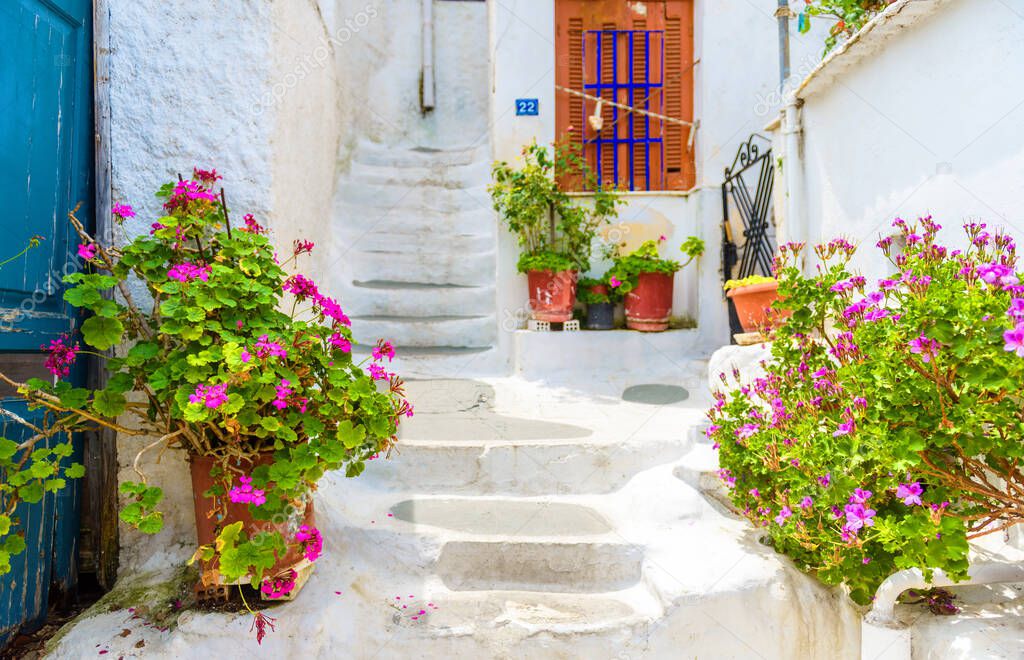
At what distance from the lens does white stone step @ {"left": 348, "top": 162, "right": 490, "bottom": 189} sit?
7.17 m

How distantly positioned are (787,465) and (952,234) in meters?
1.39

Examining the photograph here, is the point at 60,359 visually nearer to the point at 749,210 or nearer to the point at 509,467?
the point at 509,467

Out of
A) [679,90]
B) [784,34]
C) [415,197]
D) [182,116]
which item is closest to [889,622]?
[182,116]

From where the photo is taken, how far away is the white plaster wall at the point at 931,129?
2.74 meters

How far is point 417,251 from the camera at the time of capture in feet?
21.6

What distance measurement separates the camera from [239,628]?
2342mm

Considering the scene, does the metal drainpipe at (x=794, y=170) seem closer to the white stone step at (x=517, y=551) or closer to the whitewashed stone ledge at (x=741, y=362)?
the whitewashed stone ledge at (x=741, y=362)

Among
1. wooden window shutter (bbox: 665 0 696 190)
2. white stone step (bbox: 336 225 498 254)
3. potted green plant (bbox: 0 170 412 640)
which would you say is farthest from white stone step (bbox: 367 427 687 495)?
wooden window shutter (bbox: 665 0 696 190)

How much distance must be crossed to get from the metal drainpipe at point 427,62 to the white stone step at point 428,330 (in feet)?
11.5

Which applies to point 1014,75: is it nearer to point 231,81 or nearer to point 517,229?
point 231,81

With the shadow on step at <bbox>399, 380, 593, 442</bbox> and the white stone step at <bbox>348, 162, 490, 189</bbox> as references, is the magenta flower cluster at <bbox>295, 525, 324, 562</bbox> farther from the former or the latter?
the white stone step at <bbox>348, 162, 490, 189</bbox>

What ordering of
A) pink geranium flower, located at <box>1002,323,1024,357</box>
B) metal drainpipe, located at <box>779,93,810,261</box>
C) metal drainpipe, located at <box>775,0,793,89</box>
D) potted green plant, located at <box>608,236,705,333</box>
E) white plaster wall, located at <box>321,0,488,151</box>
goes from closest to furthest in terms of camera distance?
pink geranium flower, located at <box>1002,323,1024,357</box> → metal drainpipe, located at <box>779,93,810,261</box> → metal drainpipe, located at <box>775,0,793,89</box> → potted green plant, located at <box>608,236,705,333</box> → white plaster wall, located at <box>321,0,488,151</box>

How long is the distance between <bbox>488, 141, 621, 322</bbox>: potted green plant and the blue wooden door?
3453 mm

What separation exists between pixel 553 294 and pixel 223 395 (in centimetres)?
383
